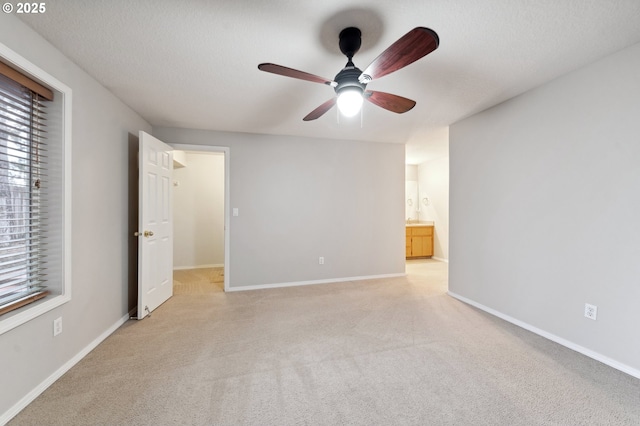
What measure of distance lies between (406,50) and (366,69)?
29 centimetres

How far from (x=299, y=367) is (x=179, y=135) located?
3371 millimetres

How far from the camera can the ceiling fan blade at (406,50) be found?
1.24 m

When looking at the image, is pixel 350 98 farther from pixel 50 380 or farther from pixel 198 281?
pixel 198 281

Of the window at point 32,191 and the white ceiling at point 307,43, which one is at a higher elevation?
the white ceiling at point 307,43

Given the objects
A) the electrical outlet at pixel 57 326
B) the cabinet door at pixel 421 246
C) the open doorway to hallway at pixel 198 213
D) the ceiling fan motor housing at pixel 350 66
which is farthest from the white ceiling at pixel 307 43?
the cabinet door at pixel 421 246

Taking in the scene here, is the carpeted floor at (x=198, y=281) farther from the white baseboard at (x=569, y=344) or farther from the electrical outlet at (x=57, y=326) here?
the white baseboard at (x=569, y=344)

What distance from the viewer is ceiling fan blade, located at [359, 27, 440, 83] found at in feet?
4.06

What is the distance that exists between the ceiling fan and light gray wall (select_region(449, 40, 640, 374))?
151 cm

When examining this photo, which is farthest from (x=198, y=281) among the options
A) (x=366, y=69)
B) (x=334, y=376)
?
(x=366, y=69)

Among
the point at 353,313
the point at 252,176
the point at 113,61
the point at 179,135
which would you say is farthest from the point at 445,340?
the point at 179,135

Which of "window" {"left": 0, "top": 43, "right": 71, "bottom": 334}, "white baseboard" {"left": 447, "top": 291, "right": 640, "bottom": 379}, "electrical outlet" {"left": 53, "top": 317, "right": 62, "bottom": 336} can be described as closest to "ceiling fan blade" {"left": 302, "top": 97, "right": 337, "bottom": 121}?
"window" {"left": 0, "top": 43, "right": 71, "bottom": 334}

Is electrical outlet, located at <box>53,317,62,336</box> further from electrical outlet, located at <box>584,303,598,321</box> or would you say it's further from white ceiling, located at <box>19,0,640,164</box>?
electrical outlet, located at <box>584,303,598,321</box>

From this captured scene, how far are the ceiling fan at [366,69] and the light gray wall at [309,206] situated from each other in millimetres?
2106

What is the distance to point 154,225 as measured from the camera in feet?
10.5
